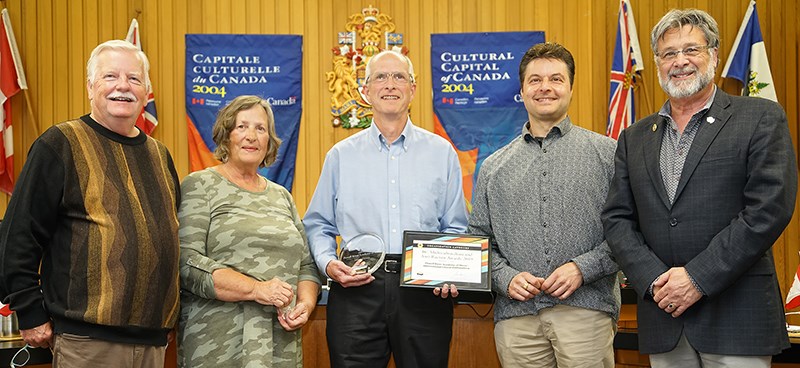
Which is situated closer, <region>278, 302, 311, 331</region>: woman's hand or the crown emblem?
<region>278, 302, 311, 331</region>: woman's hand

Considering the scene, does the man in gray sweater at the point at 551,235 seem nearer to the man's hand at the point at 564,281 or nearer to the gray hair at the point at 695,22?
the man's hand at the point at 564,281

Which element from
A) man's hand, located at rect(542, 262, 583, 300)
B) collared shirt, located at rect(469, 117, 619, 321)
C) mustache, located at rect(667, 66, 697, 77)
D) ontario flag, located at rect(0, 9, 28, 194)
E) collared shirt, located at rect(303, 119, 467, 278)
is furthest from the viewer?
ontario flag, located at rect(0, 9, 28, 194)

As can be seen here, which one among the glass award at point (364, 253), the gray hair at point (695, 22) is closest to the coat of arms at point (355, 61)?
the glass award at point (364, 253)

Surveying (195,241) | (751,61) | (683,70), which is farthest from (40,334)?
(751,61)

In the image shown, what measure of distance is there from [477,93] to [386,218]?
12.8 feet

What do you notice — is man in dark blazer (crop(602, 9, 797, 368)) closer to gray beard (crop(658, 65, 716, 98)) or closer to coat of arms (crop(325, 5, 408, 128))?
gray beard (crop(658, 65, 716, 98))

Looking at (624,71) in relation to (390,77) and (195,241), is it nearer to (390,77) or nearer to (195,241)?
(390,77)

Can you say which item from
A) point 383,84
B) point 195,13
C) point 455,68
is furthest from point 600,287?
point 195,13

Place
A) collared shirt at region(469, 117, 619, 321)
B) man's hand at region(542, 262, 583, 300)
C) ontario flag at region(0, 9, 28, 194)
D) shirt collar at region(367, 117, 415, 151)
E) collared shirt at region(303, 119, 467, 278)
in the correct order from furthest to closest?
ontario flag at region(0, 9, 28, 194)
shirt collar at region(367, 117, 415, 151)
collared shirt at region(303, 119, 467, 278)
collared shirt at region(469, 117, 619, 321)
man's hand at region(542, 262, 583, 300)

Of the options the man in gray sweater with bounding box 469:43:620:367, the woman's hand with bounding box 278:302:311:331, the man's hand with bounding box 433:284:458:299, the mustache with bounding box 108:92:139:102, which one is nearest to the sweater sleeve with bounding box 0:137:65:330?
the mustache with bounding box 108:92:139:102

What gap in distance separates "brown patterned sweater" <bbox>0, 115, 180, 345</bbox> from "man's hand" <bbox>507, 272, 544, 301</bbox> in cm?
131

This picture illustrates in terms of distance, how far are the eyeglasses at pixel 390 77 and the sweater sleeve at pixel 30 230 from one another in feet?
4.32

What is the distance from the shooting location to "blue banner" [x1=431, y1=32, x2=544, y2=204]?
271 inches

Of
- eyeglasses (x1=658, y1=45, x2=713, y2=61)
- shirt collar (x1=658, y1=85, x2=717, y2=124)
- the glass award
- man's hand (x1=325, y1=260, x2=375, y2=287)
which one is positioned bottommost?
man's hand (x1=325, y1=260, x2=375, y2=287)
